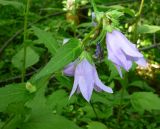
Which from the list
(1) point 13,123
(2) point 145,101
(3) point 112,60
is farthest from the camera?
(2) point 145,101

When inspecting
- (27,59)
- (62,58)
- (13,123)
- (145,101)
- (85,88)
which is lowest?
(145,101)

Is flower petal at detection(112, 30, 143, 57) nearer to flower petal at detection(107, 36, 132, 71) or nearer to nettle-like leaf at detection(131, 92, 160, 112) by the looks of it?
flower petal at detection(107, 36, 132, 71)

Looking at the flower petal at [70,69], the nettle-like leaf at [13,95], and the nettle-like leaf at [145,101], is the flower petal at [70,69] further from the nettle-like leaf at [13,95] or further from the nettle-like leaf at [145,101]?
the nettle-like leaf at [145,101]

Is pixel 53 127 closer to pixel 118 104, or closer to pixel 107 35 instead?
pixel 107 35

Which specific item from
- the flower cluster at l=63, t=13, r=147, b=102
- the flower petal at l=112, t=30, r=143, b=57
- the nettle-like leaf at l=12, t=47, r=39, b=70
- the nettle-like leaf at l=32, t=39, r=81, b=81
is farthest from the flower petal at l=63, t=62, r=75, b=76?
the nettle-like leaf at l=12, t=47, r=39, b=70

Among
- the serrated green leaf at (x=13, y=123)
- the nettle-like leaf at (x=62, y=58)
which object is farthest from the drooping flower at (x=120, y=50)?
the serrated green leaf at (x=13, y=123)

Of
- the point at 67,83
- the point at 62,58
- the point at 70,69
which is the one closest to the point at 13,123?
the point at 67,83

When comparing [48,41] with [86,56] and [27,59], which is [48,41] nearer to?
[86,56]
